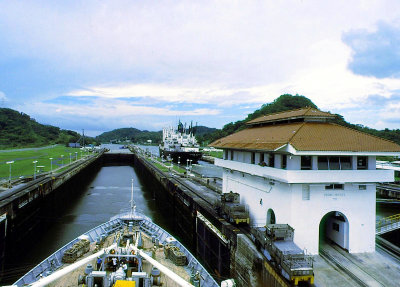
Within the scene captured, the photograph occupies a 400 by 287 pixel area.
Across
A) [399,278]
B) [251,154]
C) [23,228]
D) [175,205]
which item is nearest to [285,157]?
[251,154]

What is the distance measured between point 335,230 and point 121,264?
12.2m

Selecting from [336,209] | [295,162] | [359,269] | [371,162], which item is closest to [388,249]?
[336,209]

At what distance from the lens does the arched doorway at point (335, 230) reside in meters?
16.5

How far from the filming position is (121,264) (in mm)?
13070

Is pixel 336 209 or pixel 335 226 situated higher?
pixel 336 209

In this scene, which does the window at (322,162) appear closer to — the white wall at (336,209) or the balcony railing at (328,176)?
the balcony railing at (328,176)

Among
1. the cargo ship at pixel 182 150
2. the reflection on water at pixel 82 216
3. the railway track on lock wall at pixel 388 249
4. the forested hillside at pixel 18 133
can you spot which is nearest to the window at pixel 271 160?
the railway track on lock wall at pixel 388 249

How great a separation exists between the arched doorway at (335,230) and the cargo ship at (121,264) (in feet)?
26.0

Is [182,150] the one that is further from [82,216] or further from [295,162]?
[295,162]

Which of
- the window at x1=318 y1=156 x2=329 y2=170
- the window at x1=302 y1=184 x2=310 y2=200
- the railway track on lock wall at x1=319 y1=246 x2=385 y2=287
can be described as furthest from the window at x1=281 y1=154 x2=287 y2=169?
the railway track on lock wall at x1=319 y1=246 x2=385 y2=287

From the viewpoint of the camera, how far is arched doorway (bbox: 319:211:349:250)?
16.5 m

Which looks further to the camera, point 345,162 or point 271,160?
point 271,160

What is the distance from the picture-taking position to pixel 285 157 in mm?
17516

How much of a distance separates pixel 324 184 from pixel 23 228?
25.2 metres
